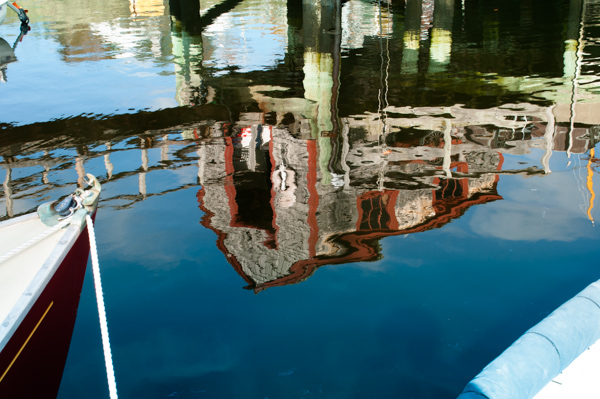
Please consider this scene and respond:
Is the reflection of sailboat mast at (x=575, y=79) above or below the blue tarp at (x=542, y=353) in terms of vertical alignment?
above

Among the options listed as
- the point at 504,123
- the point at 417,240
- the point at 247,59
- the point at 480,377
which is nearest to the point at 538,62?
the point at 504,123

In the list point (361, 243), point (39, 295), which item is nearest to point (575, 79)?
point (361, 243)

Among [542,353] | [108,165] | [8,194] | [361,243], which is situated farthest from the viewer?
[108,165]

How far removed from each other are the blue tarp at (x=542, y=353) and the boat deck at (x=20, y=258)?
3.22 meters

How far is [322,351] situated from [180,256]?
2195mm

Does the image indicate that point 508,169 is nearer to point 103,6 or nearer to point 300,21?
point 300,21

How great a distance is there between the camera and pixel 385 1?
104 ft

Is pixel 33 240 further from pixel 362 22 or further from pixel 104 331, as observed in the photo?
pixel 362 22

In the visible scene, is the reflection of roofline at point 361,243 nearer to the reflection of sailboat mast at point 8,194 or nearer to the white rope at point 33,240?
the white rope at point 33,240

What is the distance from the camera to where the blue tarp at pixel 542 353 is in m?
3.27

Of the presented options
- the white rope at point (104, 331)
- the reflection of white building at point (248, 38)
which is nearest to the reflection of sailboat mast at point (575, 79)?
the white rope at point (104, 331)

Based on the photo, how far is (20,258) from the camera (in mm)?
4469

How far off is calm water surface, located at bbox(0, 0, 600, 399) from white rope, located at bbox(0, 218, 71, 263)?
3.14 feet

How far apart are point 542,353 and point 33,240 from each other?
3.69 m
